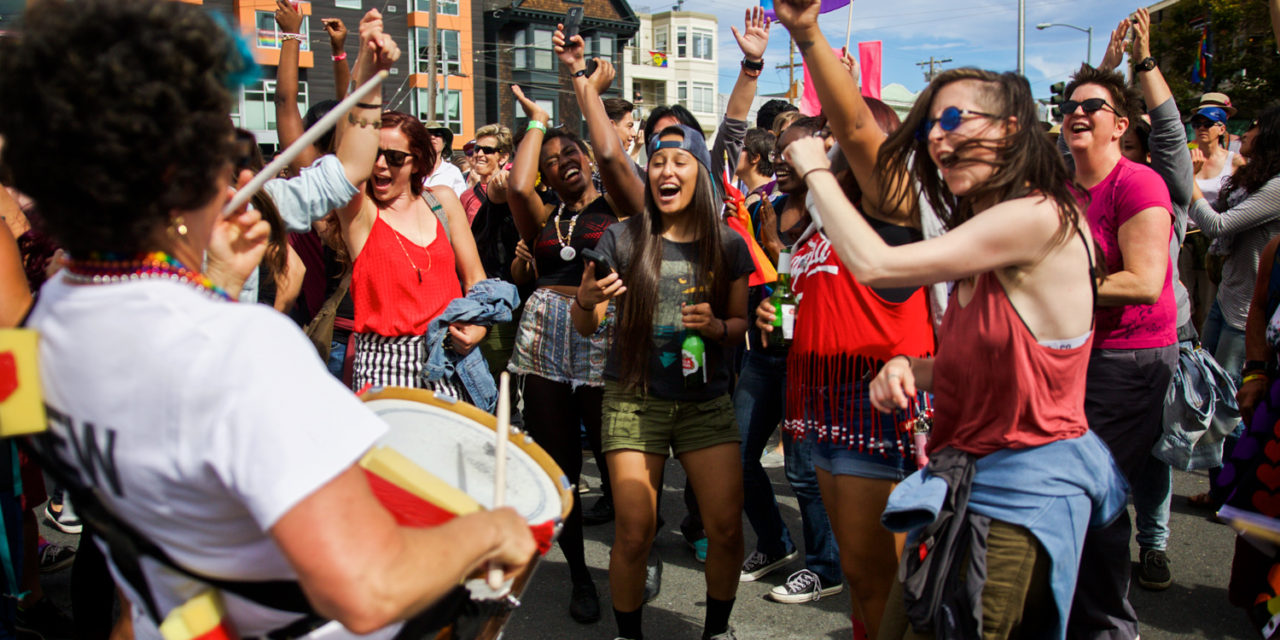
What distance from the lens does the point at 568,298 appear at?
4398 mm

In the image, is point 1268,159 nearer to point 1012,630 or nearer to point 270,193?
point 1012,630

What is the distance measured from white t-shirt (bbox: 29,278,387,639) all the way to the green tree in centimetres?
1881

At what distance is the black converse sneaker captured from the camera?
4359 mm

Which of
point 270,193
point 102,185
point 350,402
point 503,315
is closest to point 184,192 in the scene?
point 102,185

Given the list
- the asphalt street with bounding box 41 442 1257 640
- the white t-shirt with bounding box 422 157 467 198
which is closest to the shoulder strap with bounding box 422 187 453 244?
the asphalt street with bounding box 41 442 1257 640

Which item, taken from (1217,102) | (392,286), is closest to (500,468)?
(392,286)

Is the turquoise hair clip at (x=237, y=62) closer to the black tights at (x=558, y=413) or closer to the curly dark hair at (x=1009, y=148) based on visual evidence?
the curly dark hair at (x=1009, y=148)

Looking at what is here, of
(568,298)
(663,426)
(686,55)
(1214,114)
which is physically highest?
(686,55)

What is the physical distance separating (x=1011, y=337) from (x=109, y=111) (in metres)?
1.86

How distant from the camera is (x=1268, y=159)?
474 centimetres

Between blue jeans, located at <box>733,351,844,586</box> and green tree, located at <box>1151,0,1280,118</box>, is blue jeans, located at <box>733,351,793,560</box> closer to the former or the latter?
blue jeans, located at <box>733,351,844,586</box>

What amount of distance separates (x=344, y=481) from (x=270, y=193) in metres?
1.92

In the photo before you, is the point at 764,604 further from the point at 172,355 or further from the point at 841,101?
the point at 172,355

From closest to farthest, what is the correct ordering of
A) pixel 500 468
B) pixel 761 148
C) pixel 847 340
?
pixel 500 468, pixel 847 340, pixel 761 148
